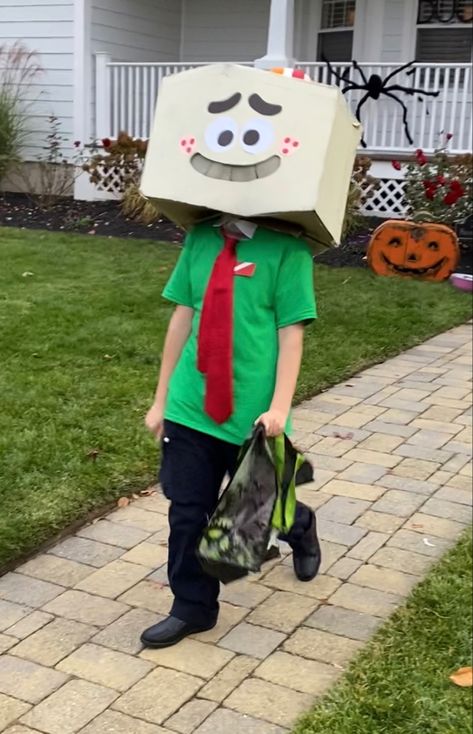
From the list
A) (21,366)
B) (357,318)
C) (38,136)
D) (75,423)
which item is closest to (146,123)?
(38,136)

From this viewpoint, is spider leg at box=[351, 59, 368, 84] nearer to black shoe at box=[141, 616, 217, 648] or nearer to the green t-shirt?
the green t-shirt

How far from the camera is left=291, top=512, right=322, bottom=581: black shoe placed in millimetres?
3089

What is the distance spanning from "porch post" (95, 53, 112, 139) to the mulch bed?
1100mm

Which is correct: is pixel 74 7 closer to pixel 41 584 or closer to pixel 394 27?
pixel 394 27

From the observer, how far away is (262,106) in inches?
92.1

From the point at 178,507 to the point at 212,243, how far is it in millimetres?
→ 778

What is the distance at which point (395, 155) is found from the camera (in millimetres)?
11602

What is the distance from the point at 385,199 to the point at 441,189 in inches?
85.0

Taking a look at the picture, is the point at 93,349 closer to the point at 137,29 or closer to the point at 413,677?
the point at 413,677

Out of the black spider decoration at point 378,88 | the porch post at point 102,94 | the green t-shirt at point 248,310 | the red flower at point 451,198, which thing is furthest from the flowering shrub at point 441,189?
the green t-shirt at point 248,310

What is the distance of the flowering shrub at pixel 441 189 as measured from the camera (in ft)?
31.0

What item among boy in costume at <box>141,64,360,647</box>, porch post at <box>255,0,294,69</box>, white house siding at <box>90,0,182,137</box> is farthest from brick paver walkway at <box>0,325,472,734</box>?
white house siding at <box>90,0,182,137</box>

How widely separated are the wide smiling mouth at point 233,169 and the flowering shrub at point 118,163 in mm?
9370

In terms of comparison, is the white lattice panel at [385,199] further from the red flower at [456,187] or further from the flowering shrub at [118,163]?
the flowering shrub at [118,163]
